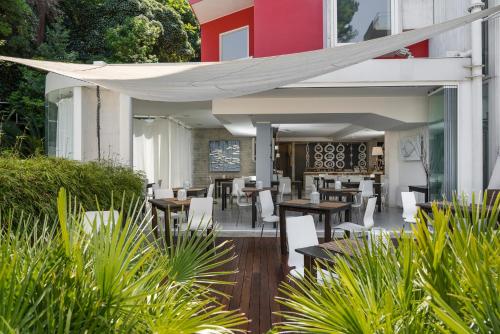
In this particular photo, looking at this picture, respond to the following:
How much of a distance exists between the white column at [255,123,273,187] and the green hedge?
207 inches

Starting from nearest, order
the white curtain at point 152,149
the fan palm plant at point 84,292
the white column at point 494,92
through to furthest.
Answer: the fan palm plant at point 84,292 → the white column at point 494,92 → the white curtain at point 152,149

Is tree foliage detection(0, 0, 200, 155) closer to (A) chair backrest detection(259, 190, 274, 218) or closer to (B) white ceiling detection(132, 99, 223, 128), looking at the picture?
(B) white ceiling detection(132, 99, 223, 128)

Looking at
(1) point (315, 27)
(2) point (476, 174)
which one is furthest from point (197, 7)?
(2) point (476, 174)

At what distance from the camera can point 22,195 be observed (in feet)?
12.9

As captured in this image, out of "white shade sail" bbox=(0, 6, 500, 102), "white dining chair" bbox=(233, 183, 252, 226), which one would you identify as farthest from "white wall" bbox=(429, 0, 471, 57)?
"white dining chair" bbox=(233, 183, 252, 226)

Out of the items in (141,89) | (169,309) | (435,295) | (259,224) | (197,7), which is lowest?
(259,224)

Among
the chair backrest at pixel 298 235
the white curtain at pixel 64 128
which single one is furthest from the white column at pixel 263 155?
the chair backrest at pixel 298 235

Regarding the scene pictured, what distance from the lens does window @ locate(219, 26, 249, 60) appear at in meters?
11.0

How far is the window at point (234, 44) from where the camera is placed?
11.0 m

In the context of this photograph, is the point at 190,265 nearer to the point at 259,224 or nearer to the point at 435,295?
the point at 435,295

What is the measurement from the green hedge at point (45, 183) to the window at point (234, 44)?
22.4ft

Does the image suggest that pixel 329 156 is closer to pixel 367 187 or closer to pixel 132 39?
pixel 367 187

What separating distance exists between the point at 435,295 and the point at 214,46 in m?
11.1

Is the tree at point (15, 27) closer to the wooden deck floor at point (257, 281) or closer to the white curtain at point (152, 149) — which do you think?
the white curtain at point (152, 149)
